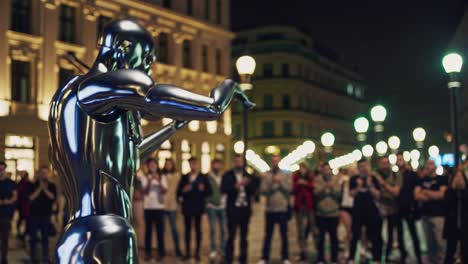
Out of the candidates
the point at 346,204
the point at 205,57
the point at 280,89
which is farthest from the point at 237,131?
the point at 346,204

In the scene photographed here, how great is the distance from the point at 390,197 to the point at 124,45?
10.2m

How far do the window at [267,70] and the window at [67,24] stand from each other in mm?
43006

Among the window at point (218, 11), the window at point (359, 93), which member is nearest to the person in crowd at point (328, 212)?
the window at point (218, 11)

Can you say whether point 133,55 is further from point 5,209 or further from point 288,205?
point 288,205

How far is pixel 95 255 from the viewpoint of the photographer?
8.18 ft

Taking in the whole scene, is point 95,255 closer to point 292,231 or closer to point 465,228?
point 465,228

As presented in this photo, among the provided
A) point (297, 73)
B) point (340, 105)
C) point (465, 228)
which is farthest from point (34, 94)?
point (340, 105)

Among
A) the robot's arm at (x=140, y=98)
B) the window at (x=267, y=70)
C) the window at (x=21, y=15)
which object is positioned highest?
the window at (x=267, y=70)

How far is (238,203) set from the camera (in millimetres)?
11453

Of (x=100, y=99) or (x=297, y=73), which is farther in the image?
(x=297, y=73)

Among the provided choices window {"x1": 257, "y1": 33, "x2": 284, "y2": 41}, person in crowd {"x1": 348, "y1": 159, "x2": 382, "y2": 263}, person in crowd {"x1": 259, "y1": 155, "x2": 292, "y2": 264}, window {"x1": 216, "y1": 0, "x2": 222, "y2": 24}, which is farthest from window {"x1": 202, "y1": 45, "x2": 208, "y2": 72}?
person in crowd {"x1": 348, "y1": 159, "x2": 382, "y2": 263}

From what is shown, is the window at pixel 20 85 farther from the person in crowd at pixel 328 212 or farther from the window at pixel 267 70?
the window at pixel 267 70

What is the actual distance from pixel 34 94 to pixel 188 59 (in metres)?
18.0

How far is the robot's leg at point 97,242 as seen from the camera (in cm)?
250
